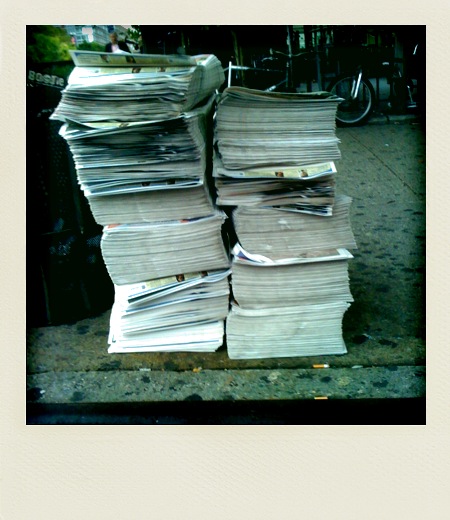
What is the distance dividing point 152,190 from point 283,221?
0.59 m

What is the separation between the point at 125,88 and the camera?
233cm

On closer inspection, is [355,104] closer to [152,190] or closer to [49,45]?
[49,45]

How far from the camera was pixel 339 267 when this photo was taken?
2.65 metres

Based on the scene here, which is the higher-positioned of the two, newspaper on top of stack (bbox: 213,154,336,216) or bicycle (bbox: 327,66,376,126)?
bicycle (bbox: 327,66,376,126)

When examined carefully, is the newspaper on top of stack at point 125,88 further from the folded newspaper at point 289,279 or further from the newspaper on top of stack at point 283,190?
the folded newspaper at point 289,279

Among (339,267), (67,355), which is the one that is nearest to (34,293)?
(67,355)

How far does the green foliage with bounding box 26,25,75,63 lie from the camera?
8.75ft

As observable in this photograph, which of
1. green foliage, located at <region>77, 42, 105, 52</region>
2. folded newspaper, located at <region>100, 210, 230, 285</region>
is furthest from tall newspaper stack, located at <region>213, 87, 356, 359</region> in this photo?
green foliage, located at <region>77, 42, 105, 52</region>

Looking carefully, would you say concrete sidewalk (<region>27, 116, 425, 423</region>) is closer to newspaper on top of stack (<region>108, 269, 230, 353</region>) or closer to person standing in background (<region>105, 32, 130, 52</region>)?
newspaper on top of stack (<region>108, 269, 230, 353</region>)

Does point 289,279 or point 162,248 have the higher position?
point 162,248

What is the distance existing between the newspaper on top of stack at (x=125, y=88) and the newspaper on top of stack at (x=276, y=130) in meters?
0.23

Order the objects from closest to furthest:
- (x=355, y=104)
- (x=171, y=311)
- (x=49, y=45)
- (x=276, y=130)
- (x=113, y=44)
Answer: (x=276, y=130) → (x=171, y=311) → (x=49, y=45) → (x=113, y=44) → (x=355, y=104)

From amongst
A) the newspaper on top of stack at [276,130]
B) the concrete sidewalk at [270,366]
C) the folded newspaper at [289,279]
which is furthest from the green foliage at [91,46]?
the concrete sidewalk at [270,366]

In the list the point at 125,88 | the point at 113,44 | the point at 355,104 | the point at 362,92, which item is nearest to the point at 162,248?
the point at 125,88
